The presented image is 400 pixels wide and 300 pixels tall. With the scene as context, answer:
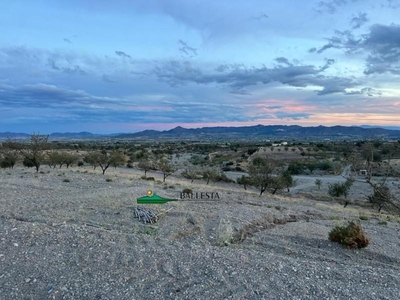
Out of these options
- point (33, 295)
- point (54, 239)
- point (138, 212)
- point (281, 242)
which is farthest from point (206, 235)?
point (33, 295)

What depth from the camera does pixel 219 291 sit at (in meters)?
7.23

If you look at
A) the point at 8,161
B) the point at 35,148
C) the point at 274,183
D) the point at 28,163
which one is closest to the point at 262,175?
the point at 274,183

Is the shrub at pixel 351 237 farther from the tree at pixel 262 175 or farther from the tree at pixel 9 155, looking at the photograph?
the tree at pixel 9 155

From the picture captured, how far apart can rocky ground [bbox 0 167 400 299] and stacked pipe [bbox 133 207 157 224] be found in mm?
288

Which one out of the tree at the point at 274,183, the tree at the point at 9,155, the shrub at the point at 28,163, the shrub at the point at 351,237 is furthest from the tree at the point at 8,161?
the shrub at the point at 351,237

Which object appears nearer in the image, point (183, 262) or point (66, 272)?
point (66, 272)

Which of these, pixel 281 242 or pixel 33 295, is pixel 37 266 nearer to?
pixel 33 295

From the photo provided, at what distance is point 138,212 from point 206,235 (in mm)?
3491

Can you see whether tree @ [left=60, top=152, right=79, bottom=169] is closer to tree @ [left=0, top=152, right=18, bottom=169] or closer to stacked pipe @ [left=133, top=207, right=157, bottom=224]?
tree @ [left=0, top=152, right=18, bottom=169]

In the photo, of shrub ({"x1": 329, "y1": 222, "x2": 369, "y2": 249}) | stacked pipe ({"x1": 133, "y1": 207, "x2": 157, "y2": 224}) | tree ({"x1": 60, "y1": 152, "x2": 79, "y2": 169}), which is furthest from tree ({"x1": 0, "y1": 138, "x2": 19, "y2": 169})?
shrub ({"x1": 329, "y1": 222, "x2": 369, "y2": 249})

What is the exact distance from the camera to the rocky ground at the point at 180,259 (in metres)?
7.38

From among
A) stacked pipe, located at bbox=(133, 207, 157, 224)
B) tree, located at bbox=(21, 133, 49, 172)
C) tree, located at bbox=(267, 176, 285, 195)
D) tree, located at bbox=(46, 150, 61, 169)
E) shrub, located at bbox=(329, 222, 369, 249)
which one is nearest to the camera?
shrub, located at bbox=(329, 222, 369, 249)

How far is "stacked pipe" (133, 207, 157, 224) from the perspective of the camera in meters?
14.6

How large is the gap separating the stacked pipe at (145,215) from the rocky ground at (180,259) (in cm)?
29
